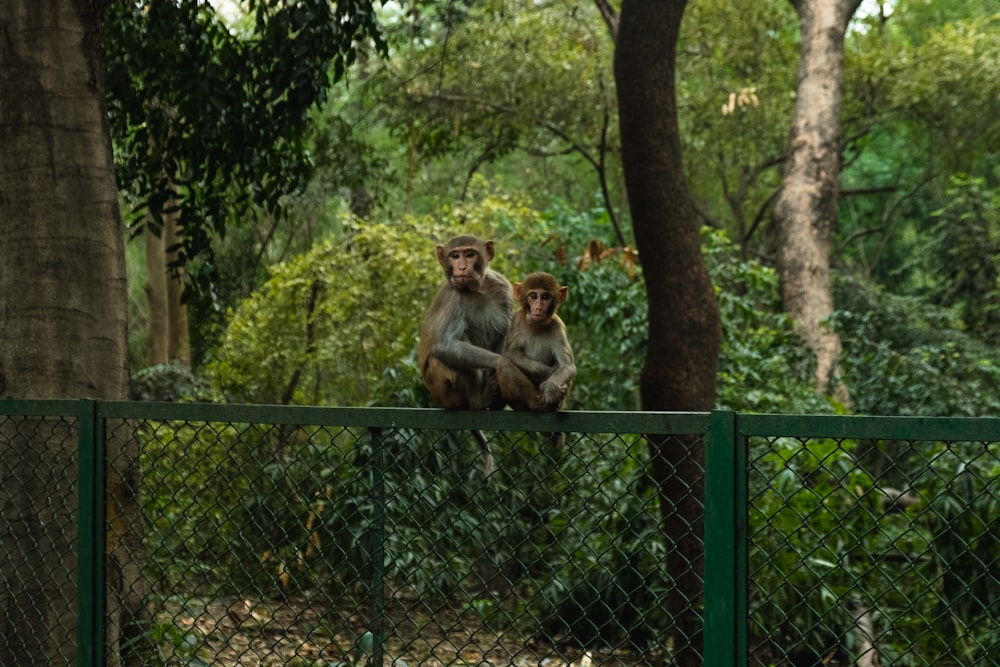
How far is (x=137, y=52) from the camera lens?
689cm

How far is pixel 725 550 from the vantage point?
9.56 ft

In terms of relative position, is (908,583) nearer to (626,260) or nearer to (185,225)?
(626,260)

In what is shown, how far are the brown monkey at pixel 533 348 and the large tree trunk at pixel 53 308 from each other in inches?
62.9

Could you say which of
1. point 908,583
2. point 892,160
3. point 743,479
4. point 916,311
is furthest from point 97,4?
point 892,160

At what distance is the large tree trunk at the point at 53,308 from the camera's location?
176 inches

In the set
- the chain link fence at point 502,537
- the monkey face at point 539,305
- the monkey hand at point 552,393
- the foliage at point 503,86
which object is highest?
the foliage at point 503,86

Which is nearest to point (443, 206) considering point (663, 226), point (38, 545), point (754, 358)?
point (754, 358)

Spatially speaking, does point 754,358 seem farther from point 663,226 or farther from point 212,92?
point 212,92

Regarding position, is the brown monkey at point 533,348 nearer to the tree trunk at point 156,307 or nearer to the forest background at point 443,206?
the forest background at point 443,206

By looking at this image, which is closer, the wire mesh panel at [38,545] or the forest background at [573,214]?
the wire mesh panel at [38,545]

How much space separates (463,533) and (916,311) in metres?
10.2

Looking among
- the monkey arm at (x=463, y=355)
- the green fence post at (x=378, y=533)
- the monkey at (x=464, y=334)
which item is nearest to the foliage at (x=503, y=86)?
the monkey at (x=464, y=334)

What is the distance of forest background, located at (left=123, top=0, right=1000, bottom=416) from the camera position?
34.9 ft

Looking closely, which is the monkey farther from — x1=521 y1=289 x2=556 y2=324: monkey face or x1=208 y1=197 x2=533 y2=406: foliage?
x1=208 y1=197 x2=533 y2=406: foliage
